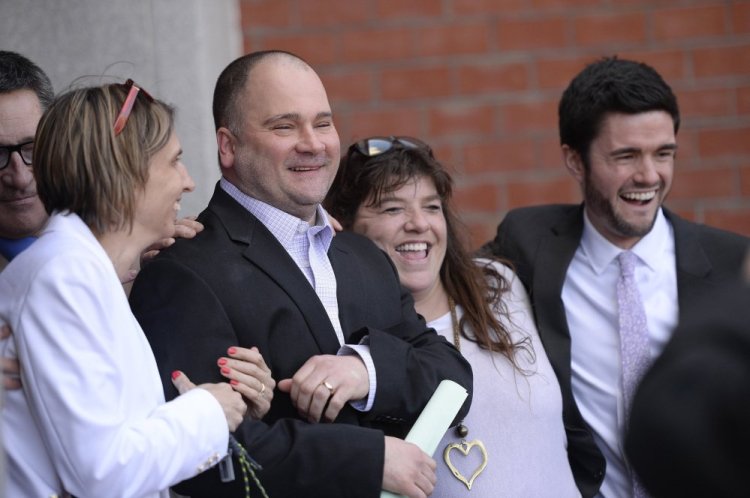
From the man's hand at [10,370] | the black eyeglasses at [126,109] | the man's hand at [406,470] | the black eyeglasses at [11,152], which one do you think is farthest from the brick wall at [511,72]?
the man's hand at [10,370]

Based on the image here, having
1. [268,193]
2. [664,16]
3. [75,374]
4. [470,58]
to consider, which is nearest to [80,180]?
[75,374]

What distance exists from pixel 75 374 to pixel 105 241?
0.36 meters

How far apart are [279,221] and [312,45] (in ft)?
6.78

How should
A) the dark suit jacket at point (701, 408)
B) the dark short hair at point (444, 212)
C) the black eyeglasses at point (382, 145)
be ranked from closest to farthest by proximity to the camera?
the dark suit jacket at point (701, 408) < the dark short hair at point (444, 212) < the black eyeglasses at point (382, 145)

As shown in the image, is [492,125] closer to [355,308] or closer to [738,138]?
[738,138]

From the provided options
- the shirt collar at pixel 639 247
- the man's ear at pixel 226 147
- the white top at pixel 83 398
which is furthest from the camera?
the shirt collar at pixel 639 247

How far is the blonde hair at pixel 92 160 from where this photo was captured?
8.29 ft

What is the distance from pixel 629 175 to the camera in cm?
407

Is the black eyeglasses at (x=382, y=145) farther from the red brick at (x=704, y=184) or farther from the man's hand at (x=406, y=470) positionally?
the red brick at (x=704, y=184)

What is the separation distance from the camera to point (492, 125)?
5.08 meters

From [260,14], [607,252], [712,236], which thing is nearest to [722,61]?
[712,236]

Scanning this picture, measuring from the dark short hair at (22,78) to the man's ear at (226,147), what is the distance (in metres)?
0.50

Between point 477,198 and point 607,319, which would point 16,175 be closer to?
point 607,319

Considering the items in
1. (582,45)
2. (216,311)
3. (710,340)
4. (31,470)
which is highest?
(582,45)
